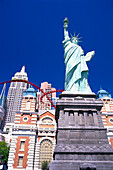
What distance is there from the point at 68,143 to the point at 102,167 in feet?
8.70

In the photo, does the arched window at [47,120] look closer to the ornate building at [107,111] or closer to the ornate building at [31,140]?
the ornate building at [31,140]

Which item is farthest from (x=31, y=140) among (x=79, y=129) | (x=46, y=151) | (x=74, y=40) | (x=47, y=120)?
(x=74, y=40)

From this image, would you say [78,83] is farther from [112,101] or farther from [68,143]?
[112,101]

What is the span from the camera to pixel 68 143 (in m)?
10.1

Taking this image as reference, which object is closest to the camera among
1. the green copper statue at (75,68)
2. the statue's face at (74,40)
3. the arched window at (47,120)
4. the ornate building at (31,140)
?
the green copper statue at (75,68)

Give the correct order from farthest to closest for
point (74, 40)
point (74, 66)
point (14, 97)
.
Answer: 1. point (14, 97)
2. point (74, 40)
3. point (74, 66)

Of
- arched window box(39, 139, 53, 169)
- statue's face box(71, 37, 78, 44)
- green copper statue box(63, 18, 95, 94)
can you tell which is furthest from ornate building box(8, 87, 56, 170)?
statue's face box(71, 37, 78, 44)

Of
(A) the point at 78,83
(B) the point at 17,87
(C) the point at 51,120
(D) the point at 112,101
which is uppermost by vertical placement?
(B) the point at 17,87

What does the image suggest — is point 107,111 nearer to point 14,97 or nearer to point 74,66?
point 74,66

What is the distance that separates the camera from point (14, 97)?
9262 cm

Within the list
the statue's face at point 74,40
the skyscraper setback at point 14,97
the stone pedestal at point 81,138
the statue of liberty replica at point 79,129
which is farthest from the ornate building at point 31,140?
the skyscraper setback at point 14,97

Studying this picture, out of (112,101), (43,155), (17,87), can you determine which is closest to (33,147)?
(43,155)

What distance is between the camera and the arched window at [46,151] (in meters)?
20.4

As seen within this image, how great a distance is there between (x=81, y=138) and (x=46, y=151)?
1275cm
